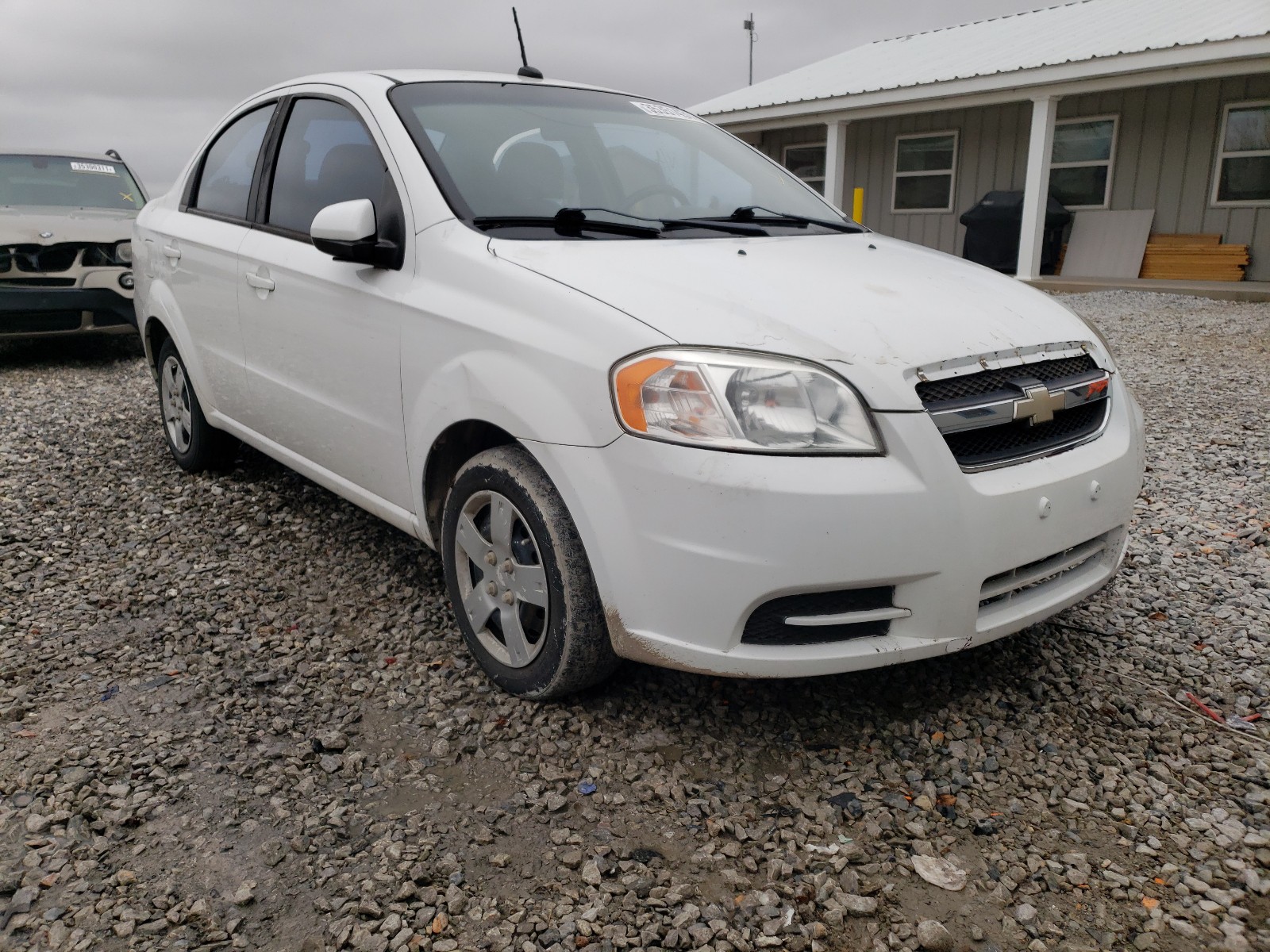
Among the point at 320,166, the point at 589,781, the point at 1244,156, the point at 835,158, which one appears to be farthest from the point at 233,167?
the point at 1244,156

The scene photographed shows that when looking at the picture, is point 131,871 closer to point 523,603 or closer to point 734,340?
point 523,603

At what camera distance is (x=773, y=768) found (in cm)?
252

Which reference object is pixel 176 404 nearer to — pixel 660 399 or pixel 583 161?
pixel 583 161

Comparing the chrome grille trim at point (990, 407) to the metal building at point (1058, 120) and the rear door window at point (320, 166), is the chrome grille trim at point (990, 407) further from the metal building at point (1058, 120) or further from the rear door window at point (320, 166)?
the metal building at point (1058, 120)

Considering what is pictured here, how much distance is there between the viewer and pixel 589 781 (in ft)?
8.13

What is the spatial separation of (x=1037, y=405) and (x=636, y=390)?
41.3 inches

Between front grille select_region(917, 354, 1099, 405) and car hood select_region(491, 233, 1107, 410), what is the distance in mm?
48

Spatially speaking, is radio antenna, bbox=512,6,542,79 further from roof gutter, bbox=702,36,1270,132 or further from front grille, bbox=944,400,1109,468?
roof gutter, bbox=702,36,1270,132

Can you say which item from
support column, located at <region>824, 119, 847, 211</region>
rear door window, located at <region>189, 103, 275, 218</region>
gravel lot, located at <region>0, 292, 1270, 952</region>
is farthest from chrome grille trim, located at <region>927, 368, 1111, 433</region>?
support column, located at <region>824, 119, 847, 211</region>

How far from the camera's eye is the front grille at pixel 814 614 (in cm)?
229

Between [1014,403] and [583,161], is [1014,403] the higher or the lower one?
the lower one

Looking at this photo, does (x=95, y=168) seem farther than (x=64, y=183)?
Yes

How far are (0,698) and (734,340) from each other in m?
2.37

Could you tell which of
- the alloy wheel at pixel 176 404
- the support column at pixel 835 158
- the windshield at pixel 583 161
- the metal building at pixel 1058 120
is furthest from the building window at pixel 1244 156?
the alloy wheel at pixel 176 404
